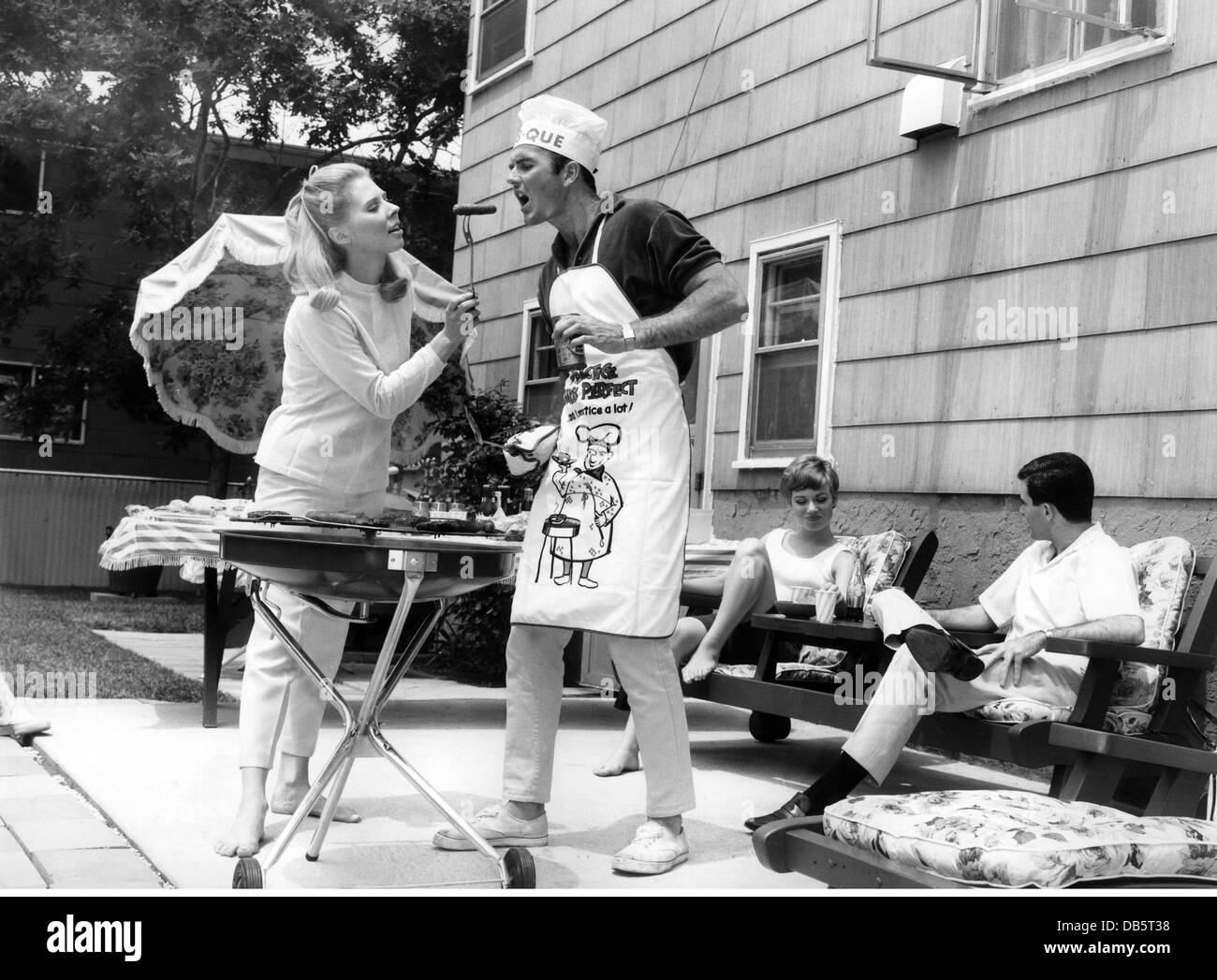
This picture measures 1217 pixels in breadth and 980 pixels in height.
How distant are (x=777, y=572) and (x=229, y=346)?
9.96ft

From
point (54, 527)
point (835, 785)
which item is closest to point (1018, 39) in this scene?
point (835, 785)

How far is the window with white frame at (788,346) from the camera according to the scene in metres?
5.43

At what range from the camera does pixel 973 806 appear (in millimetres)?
2266

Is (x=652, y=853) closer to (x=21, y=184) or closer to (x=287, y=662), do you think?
(x=287, y=662)

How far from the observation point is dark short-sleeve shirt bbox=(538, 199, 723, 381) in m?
2.77

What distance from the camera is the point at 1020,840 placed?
2104 millimetres

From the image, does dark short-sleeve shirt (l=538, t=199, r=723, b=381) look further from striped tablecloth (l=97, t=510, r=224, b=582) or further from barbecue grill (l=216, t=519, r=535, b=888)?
striped tablecloth (l=97, t=510, r=224, b=582)

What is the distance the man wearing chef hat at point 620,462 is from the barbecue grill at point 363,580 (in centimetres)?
22

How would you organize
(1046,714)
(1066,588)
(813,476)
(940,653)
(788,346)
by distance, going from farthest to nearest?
(788,346)
(813,476)
(1066,588)
(1046,714)
(940,653)

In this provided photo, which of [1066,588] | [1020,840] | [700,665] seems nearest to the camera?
[1020,840]

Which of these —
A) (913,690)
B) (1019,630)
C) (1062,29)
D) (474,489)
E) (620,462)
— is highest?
(1062,29)

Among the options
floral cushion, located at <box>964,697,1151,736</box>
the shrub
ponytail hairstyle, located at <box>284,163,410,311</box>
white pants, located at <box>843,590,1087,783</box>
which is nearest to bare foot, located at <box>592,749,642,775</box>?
white pants, located at <box>843,590,1087,783</box>

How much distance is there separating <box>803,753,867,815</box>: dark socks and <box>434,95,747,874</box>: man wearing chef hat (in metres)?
0.35
